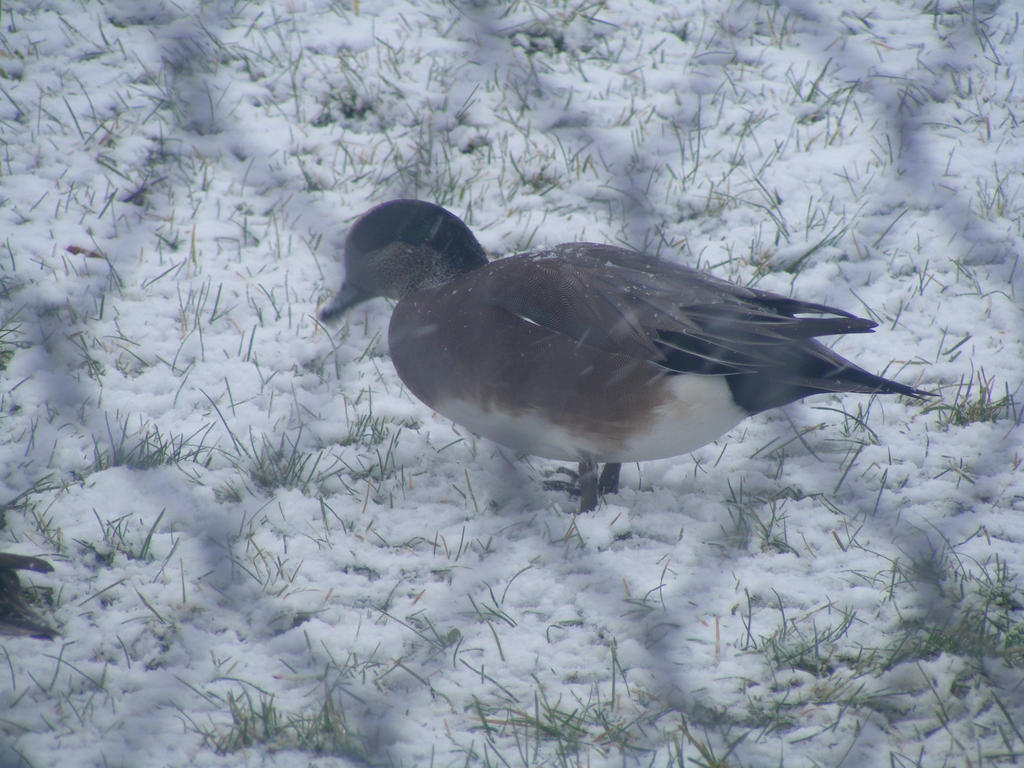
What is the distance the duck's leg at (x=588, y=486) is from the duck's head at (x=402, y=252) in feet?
2.89

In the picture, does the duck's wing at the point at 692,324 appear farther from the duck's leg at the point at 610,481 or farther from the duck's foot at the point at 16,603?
the duck's foot at the point at 16,603

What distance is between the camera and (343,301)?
2934 mm

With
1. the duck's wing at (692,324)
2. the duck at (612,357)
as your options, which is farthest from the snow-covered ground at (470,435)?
the duck's wing at (692,324)

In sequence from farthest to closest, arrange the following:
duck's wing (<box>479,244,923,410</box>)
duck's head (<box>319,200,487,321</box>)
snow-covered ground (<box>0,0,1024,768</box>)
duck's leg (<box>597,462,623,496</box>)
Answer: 1. duck's head (<box>319,200,487,321</box>)
2. duck's leg (<box>597,462,623,496</box>)
3. duck's wing (<box>479,244,923,410</box>)
4. snow-covered ground (<box>0,0,1024,768</box>)

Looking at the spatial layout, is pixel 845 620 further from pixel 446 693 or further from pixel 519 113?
pixel 519 113

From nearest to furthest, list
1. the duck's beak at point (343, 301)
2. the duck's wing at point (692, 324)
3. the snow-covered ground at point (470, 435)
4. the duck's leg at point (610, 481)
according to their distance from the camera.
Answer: the snow-covered ground at point (470, 435), the duck's wing at point (692, 324), the duck's leg at point (610, 481), the duck's beak at point (343, 301)

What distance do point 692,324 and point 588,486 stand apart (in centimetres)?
57

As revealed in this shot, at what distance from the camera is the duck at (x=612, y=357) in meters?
2.16

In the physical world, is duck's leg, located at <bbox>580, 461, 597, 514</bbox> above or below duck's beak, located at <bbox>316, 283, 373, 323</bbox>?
below

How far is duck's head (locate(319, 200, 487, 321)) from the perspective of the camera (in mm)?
2793

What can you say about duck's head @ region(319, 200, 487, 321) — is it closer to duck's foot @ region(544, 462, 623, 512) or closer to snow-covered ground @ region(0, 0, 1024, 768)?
snow-covered ground @ region(0, 0, 1024, 768)

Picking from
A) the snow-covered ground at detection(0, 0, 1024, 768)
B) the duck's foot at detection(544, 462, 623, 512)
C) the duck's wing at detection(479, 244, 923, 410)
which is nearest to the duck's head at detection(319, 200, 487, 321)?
the snow-covered ground at detection(0, 0, 1024, 768)

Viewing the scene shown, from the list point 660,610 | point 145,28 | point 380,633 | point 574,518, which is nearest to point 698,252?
point 574,518

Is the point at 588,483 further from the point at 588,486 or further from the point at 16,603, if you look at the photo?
the point at 16,603
